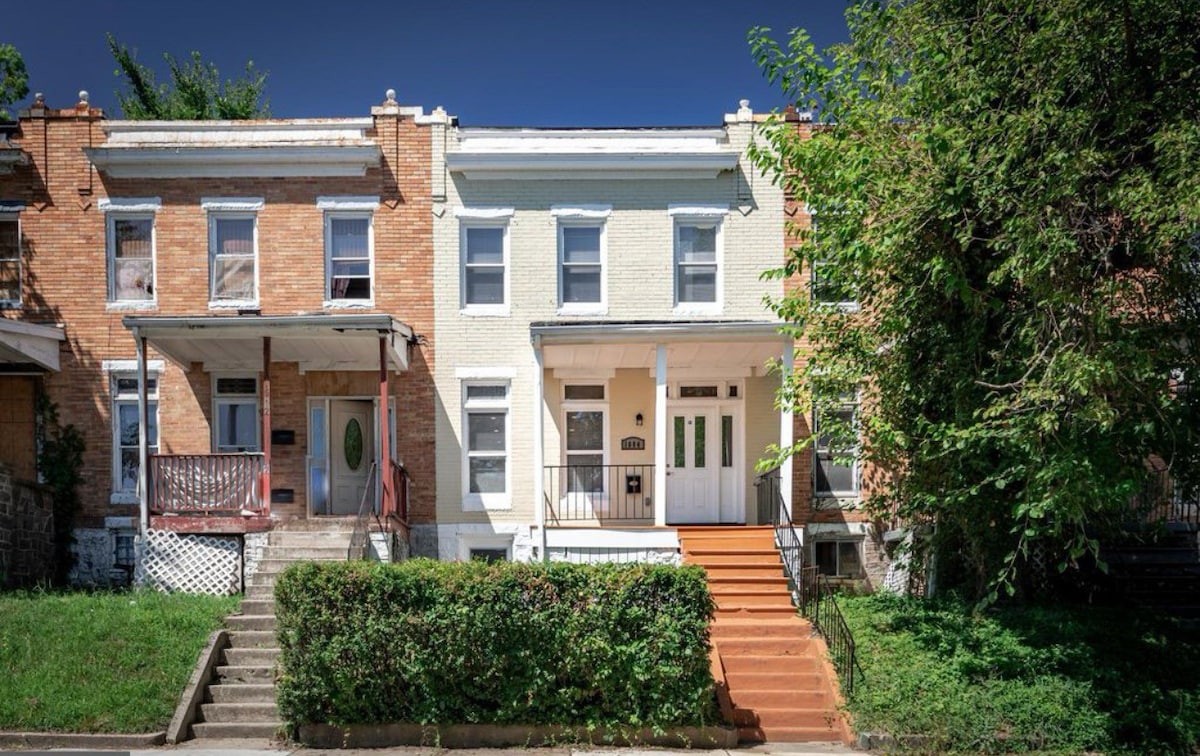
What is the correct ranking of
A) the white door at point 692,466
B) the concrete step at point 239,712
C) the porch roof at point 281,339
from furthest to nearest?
the white door at point 692,466 < the porch roof at point 281,339 < the concrete step at point 239,712

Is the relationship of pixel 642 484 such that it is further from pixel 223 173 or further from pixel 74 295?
pixel 74 295

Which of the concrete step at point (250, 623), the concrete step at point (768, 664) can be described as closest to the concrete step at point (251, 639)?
the concrete step at point (250, 623)

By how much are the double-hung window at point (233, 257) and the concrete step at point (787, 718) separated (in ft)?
35.6

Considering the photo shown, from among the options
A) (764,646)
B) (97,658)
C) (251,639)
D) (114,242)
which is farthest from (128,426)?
(764,646)

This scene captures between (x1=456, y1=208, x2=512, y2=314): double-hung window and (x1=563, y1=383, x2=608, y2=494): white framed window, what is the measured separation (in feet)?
7.06

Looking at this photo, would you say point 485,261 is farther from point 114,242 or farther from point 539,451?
point 114,242

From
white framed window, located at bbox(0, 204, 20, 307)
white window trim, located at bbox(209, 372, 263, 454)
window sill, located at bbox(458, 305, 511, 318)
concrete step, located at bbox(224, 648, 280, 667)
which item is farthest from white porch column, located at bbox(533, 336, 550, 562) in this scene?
white framed window, located at bbox(0, 204, 20, 307)

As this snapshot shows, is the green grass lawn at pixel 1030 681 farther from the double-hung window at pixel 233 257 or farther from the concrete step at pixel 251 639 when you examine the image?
the double-hung window at pixel 233 257

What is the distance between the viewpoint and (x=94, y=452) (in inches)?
574

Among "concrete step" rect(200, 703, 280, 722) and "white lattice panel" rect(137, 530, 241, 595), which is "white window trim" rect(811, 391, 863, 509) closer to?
"concrete step" rect(200, 703, 280, 722)

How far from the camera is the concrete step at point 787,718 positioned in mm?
9875

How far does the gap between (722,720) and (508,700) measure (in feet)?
8.45

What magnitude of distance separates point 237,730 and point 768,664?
6.54 meters

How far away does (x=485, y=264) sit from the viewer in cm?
1492
